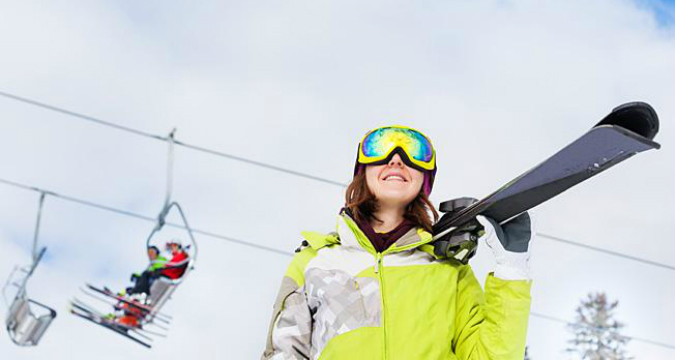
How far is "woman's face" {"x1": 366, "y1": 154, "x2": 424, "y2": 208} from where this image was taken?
2.30 metres

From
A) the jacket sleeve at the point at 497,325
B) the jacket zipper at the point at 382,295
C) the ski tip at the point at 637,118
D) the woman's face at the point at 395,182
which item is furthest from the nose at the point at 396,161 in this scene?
the ski tip at the point at 637,118

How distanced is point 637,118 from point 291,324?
112 centimetres

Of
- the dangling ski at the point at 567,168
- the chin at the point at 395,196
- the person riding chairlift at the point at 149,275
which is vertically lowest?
the dangling ski at the point at 567,168

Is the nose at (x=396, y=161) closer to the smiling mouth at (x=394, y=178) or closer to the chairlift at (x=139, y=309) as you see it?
the smiling mouth at (x=394, y=178)

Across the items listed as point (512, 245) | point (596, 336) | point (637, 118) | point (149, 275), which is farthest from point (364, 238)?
point (596, 336)

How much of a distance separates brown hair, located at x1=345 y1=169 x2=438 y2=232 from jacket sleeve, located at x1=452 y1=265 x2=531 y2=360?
358 mm

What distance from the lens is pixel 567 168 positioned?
72.1 inches

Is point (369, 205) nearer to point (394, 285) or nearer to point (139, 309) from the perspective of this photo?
point (394, 285)

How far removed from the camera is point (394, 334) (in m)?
2.00

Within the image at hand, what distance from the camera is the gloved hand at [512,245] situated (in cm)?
195

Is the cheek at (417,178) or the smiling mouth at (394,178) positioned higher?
the cheek at (417,178)

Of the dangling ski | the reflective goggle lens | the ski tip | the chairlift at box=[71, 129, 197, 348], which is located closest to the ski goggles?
the reflective goggle lens

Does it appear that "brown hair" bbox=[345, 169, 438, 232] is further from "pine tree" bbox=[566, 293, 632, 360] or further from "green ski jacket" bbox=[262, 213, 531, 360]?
"pine tree" bbox=[566, 293, 632, 360]

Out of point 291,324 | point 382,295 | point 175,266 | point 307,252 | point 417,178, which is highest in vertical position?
point 175,266
